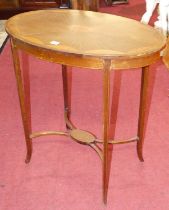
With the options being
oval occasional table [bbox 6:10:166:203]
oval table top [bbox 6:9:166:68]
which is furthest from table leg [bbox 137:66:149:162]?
oval table top [bbox 6:9:166:68]

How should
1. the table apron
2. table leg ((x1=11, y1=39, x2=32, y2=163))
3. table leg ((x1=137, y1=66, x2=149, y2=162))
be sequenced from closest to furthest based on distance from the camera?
the table apron, table leg ((x1=11, y1=39, x2=32, y2=163)), table leg ((x1=137, y1=66, x2=149, y2=162))

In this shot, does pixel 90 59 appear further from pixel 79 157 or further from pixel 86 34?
pixel 79 157

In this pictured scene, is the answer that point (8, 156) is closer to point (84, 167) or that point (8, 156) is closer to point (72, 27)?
point (84, 167)

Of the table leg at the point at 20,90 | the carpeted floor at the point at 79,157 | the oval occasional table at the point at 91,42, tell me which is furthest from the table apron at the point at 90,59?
the carpeted floor at the point at 79,157

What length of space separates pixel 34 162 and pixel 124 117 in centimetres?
77

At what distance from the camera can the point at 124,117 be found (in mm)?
2441

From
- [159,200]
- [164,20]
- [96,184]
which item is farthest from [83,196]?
[164,20]

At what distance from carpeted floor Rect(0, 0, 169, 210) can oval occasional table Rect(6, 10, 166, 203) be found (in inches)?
7.3

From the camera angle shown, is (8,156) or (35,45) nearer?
(35,45)

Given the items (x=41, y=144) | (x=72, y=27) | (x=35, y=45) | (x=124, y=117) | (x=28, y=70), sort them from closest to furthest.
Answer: (x=35, y=45)
(x=72, y=27)
(x=41, y=144)
(x=124, y=117)
(x=28, y=70)

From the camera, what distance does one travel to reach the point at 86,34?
60.4 inches

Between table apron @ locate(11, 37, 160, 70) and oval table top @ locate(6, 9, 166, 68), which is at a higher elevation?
oval table top @ locate(6, 9, 166, 68)

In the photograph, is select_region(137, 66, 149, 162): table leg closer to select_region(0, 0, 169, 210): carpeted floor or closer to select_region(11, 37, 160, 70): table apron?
select_region(0, 0, 169, 210): carpeted floor

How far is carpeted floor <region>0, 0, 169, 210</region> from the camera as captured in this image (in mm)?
1753
